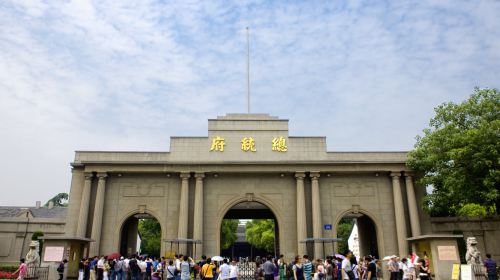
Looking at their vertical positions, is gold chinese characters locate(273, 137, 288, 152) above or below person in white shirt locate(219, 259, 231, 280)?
above

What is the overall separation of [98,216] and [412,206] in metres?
20.9

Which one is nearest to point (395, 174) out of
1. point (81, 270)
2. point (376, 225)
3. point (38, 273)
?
point (376, 225)

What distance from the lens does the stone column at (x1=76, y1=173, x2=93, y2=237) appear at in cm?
2534

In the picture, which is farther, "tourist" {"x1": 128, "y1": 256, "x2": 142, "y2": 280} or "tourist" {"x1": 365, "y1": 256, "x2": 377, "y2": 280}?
"tourist" {"x1": 128, "y1": 256, "x2": 142, "y2": 280}

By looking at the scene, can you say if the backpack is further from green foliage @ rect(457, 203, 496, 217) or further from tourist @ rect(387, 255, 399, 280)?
green foliage @ rect(457, 203, 496, 217)

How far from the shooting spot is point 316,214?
26.2 meters

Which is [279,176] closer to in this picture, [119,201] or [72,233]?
[119,201]

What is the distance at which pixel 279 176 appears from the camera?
2772 centimetres

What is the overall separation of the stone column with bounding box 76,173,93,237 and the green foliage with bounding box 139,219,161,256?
30504 mm

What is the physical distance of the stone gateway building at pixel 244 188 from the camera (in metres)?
26.2

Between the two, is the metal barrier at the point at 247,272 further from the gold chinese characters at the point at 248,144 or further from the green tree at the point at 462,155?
the green tree at the point at 462,155

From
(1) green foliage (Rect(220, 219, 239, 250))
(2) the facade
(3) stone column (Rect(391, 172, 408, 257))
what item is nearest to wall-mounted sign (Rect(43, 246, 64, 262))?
(2) the facade

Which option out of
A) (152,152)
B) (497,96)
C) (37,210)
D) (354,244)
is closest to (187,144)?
(152,152)

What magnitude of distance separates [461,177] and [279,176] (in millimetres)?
11362
